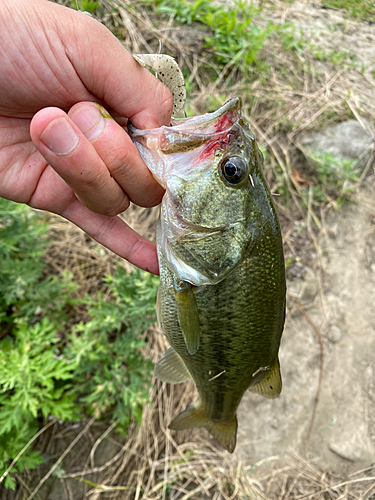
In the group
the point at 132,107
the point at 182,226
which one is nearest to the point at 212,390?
the point at 182,226

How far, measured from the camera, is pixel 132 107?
4.67 feet

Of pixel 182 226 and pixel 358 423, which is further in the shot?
pixel 358 423

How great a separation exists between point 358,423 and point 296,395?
62 centimetres

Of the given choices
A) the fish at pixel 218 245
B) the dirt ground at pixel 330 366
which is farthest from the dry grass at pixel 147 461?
the fish at pixel 218 245

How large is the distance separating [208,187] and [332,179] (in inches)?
126

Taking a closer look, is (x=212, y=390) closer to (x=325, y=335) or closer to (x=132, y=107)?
(x=132, y=107)

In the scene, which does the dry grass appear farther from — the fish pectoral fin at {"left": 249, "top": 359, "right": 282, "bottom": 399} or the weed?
the fish pectoral fin at {"left": 249, "top": 359, "right": 282, "bottom": 399}

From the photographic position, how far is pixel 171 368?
1.88m

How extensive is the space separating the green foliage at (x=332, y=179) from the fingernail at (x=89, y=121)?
Result: 10.8ft

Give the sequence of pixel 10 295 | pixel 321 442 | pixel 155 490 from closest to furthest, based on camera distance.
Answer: pixel 10 295
pixel 155 490
pixel 321 442

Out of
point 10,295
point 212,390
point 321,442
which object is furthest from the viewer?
point 321,442

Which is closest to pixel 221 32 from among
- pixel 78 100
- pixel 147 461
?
pixel 78 100

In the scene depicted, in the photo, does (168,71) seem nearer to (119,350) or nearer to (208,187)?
(208,187)

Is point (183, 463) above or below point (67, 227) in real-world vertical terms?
below
